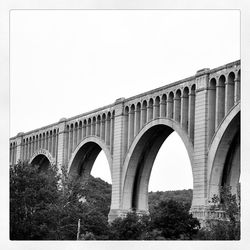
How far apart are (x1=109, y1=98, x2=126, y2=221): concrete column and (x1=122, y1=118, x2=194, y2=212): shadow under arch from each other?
573mm

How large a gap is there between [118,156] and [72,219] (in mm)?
14215

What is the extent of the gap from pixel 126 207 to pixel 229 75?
1703 cm

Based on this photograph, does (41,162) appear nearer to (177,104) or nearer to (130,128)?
(130,128)

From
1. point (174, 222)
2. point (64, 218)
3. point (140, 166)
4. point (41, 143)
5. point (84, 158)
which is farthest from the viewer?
point (41, 143)

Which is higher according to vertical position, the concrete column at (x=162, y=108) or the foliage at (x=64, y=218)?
the concrete column at (x=162, y=108)

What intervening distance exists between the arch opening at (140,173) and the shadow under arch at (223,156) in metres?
10.7

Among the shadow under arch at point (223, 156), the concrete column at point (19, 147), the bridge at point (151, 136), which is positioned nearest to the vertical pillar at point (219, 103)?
the bridge at point (151, 136)

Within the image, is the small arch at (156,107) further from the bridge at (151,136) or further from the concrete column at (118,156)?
the concrete column at (118,156)

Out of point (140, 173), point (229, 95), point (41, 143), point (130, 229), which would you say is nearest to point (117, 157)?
point (140, 173)

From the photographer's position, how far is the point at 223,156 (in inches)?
1554

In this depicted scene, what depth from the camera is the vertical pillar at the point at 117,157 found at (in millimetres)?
51812

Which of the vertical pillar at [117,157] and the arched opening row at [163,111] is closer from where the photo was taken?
the arched opening row at [163,111]

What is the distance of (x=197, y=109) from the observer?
41031mm

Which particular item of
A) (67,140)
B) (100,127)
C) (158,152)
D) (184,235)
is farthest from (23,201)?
(67,140)
